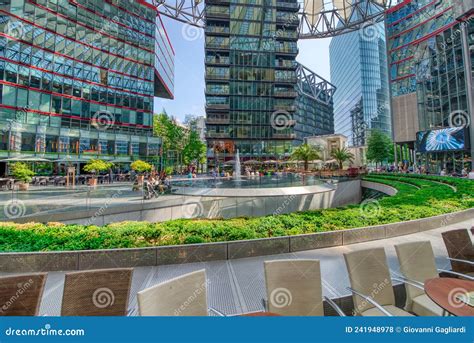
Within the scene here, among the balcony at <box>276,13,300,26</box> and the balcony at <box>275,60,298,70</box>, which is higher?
the balcony at <box>276,13,300,26</box>

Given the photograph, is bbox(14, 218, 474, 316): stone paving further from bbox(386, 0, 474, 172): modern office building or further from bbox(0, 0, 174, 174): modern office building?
bbox(0, 0, 174, 174): modern office building

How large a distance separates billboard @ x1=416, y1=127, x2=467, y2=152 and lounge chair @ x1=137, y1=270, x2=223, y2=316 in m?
39.4

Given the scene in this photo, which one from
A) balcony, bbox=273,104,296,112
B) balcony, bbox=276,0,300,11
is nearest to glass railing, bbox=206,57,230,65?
balcony, bbox=273,104,296,112

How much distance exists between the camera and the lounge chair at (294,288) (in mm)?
3170

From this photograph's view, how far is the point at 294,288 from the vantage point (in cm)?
321

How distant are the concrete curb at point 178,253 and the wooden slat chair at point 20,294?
3.23 m

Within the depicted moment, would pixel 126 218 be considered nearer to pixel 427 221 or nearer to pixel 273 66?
pixel 427 221

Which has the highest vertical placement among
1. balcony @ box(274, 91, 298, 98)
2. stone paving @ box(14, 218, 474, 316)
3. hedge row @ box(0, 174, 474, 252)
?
balcony @ box(274, 91, 298, 98)

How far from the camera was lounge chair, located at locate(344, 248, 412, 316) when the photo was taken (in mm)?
3445

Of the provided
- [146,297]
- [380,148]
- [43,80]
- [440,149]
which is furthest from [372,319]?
[380,148]

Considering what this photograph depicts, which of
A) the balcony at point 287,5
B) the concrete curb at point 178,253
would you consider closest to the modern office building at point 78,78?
the balcony at point 287,5

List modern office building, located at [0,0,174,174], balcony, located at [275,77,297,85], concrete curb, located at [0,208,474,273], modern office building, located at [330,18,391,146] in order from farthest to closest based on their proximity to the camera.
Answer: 1. modern office building, located at [330,18,391,146]
2. balcony, located at [275,77,297,85]
3. modern office building, located at [0,0,174,174]
4. concrete curb, located at [0,208,474,273]

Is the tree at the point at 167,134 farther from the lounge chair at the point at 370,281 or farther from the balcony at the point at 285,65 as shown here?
A: the lounge chair at the point at 370,281

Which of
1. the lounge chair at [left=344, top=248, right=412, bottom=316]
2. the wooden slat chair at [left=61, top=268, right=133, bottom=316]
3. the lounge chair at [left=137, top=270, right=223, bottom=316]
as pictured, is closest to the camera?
the lounge chair at [left=137, top=270, right=223, bottom=316]
